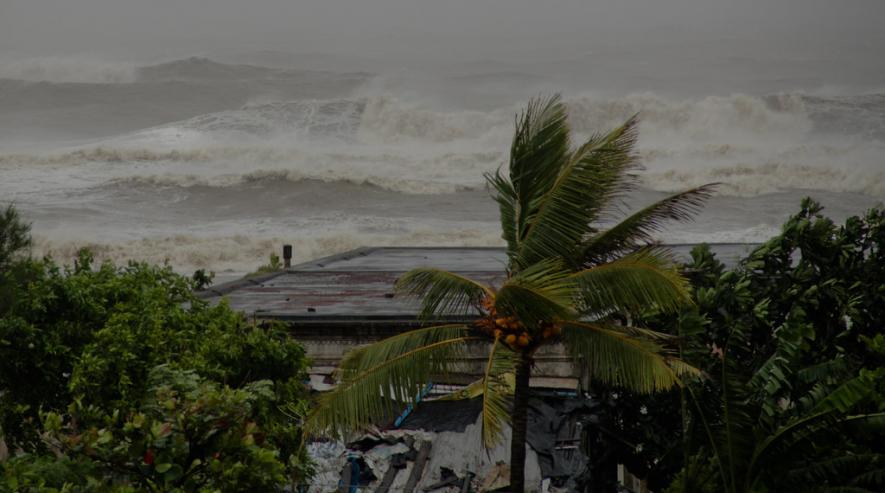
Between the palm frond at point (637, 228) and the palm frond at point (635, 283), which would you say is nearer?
the palm frond at point (635, 283)

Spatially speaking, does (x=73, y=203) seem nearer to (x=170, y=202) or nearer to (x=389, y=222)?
(x=170, y=202)

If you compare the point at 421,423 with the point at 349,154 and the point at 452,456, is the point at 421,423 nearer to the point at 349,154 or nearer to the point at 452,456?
the point at 452,456

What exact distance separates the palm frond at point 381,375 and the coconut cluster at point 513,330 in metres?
0.33

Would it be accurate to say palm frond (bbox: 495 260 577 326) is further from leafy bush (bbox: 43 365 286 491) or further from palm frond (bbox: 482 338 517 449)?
leafy bush (bbox: 43 365 286 491)

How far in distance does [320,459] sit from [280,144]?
72.3 meters

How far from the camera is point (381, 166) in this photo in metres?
79.1

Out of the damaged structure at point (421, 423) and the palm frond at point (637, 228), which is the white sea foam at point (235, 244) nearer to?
the damaged structure at point (421, 423)

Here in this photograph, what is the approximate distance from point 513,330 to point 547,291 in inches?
34.2

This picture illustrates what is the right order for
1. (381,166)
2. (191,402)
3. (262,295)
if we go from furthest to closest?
(381,166) < (262,295) < (191,402)

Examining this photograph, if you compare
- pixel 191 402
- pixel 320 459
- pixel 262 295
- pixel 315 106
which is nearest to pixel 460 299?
pixel 191 402

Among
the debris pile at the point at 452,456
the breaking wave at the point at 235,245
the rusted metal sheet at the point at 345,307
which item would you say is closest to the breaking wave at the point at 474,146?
the breaking wave at the point at 235,245

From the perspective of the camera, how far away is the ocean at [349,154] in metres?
69.6

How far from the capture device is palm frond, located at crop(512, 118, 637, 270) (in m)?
9.55

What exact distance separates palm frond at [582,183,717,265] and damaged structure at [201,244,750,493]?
2803 mm
